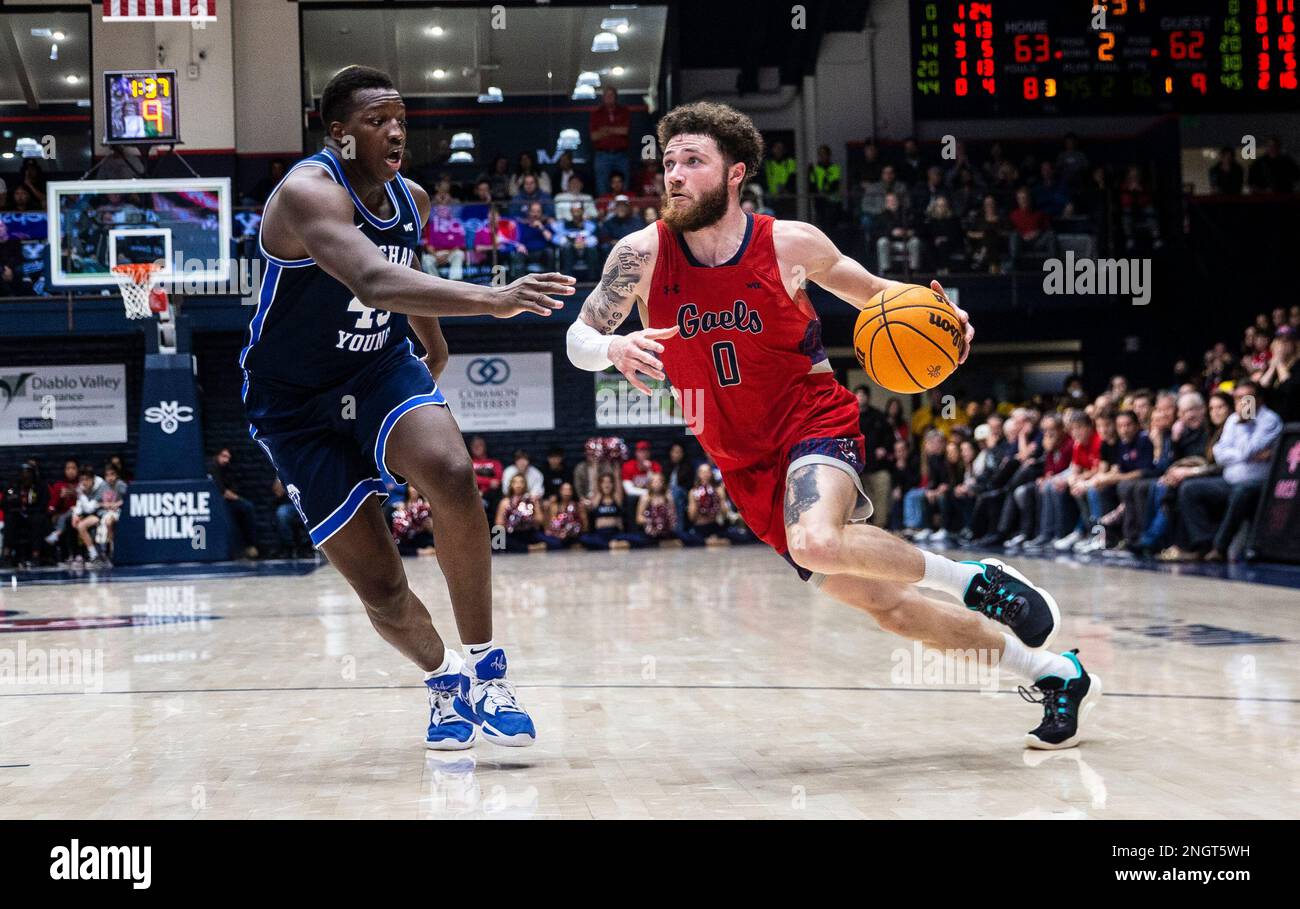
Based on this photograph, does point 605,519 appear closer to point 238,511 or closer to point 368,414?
point 238,511

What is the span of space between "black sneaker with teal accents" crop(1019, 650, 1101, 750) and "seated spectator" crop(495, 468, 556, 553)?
510 inches

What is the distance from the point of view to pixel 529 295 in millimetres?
3555

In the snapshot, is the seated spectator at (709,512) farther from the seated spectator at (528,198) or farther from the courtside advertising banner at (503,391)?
the seated spectator at (528,198)

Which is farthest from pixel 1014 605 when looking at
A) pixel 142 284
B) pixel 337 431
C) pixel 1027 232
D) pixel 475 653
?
pixel 1027 232

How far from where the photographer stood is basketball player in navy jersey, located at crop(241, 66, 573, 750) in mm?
4008

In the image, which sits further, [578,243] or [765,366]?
[578,243]

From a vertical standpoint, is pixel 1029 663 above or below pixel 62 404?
below

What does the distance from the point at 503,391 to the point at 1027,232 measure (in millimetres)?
7470

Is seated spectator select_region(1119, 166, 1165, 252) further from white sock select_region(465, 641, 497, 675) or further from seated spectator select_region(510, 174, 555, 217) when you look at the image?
white sock select_region(465, 641, 497, 675)

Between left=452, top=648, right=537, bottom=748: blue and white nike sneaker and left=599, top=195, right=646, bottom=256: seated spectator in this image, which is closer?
left=452, top=648, right=537, bottom=748: blue and white nike sneaker

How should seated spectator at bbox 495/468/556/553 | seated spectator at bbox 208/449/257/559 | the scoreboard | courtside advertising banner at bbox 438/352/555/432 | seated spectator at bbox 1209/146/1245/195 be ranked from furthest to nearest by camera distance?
1. seated spectator at bbox 1209/146/1245/195
2. courtside advertising banner at bbox 438/352/555/432
3. the scoreboard
4. seated spectator at bbox 495/468/556/553
5. seated spectator at bbox 208/449/257/559

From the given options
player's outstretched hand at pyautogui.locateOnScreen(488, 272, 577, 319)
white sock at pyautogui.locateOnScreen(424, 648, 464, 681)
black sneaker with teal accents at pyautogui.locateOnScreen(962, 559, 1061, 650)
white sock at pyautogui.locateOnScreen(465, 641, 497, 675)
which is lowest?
white sock at pyautogui.locateOnScreen(424, 648, 464, 681)

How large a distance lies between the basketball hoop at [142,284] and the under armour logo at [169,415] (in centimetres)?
105

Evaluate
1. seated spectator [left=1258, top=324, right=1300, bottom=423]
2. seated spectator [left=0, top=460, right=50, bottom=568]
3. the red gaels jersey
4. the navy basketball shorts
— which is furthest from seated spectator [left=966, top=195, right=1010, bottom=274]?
the navy basketball shorts
